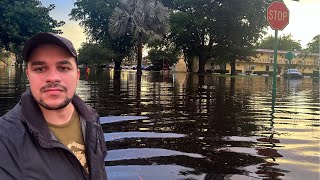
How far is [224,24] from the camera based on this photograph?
48812 millimetres

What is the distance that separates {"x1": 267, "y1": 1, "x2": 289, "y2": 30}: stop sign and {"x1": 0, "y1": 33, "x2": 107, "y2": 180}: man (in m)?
10.2

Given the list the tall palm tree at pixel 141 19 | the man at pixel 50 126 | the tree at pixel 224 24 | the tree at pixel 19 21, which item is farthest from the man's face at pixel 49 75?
the tree at pixel 224 24

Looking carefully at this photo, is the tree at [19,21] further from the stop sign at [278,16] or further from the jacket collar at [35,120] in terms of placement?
the jacket collar at [35,120]

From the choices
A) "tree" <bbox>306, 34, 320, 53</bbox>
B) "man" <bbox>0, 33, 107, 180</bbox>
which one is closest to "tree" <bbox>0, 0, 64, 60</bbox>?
"man" <bbox>0, 33, 107, 180</bbox>

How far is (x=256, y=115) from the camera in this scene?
9.76m

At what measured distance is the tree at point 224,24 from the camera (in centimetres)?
4888

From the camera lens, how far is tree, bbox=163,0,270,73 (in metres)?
48.9

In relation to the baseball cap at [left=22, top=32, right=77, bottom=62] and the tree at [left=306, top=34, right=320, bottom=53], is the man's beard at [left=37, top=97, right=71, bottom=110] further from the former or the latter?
the tree at [left=306, top=34, right=320, bottom=53]

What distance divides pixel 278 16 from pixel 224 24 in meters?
38.3

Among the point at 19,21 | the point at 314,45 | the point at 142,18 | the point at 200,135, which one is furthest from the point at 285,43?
the point at 200,135

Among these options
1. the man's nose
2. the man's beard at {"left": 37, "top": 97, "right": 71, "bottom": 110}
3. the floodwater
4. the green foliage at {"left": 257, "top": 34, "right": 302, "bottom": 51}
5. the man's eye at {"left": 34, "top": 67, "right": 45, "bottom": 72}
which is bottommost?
the floodwater

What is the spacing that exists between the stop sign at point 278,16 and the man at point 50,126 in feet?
33.4

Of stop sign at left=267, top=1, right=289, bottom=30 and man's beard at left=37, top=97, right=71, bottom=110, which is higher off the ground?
stop sign at left=267, top=1, right=289, bottom=30

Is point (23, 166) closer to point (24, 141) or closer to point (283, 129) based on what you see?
point (24, 141)
